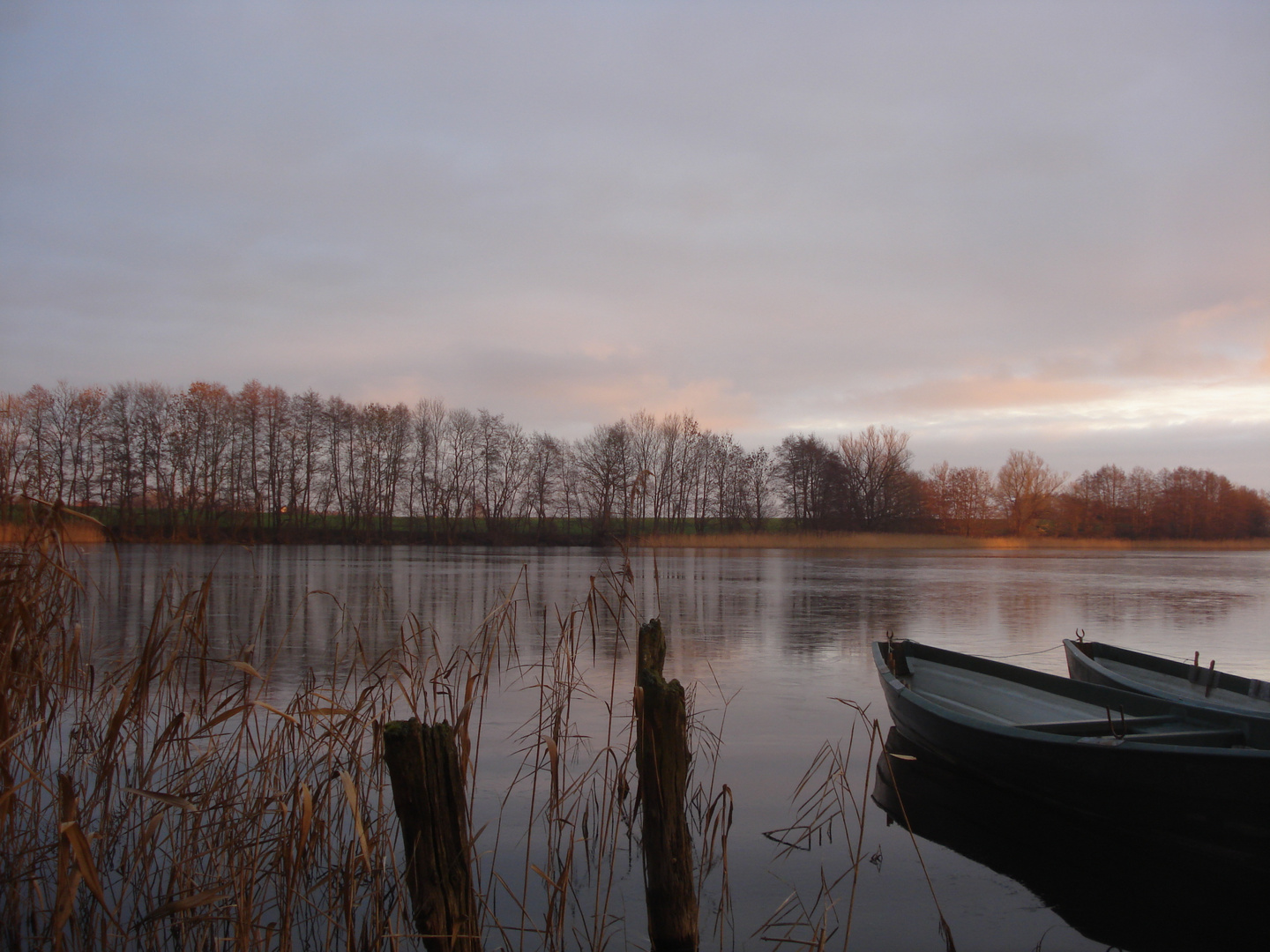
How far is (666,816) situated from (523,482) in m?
53.8

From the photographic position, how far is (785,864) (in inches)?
180

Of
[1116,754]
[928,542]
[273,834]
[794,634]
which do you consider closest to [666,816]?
[273,834]

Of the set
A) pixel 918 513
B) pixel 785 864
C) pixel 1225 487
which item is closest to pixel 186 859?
pixel 785 864

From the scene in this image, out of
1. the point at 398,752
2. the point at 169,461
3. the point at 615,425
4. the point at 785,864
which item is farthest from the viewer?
the point at 615,425

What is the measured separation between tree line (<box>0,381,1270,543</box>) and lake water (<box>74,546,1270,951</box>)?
1779 cm

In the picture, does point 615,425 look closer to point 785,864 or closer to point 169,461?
point 169,461

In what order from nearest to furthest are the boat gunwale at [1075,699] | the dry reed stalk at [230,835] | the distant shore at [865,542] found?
1. the dry reed stalk at [230,835]
2. the boat gunwale at [1075,699]
3. the distant shore at [865,542]

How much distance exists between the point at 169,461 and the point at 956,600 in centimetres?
4466

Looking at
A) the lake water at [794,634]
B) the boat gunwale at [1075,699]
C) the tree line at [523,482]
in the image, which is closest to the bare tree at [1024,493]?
the tree line at [523,482]

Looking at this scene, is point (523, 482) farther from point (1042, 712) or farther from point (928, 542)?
point (1042, 712)

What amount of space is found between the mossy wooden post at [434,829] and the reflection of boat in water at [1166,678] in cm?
509

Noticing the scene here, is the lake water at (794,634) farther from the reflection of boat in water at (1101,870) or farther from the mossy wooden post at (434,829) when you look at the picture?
the mossy wooden post at (434,829)

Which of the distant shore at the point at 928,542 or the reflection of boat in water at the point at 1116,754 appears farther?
the distant shore at the point at 928,542

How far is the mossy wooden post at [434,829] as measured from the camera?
112 inches
